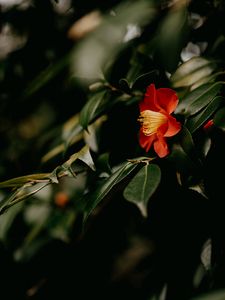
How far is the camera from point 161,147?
34.0 inches

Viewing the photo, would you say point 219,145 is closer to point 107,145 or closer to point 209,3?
point 107,145

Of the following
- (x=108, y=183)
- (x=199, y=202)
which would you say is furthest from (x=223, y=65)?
(x=108, y=183)

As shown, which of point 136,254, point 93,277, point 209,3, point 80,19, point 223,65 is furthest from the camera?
point 136,254

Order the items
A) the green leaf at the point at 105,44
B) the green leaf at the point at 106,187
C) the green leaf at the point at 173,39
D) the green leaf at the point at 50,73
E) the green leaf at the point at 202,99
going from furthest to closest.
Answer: the green leaf at the point at 50,73 < the green leaf at the point at 105,44 < the green leaf at the point at 173,39 < the green leaf at the point at 202,99 < the green leaf at the point at 106,187

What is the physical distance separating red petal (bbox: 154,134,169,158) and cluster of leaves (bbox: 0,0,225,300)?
0.02 metres

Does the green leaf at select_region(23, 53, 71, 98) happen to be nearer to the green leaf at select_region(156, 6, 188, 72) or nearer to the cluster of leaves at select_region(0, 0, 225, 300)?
the cluster of leaves at select_region(0, 0, 225, 300)

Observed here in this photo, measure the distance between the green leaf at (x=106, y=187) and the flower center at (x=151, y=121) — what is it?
202 millimetres

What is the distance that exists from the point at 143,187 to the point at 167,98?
12.6 inches

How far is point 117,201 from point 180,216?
0.31 meters

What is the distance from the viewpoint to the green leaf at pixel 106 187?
733 millimetres

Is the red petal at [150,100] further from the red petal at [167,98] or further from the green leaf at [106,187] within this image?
the green leaf at [106,187]

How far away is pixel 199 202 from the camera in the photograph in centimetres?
108

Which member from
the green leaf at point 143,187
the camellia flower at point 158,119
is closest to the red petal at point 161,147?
the camellia flower at point 158,119

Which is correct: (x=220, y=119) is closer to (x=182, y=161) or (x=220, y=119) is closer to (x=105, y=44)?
(x=182, y=161)
